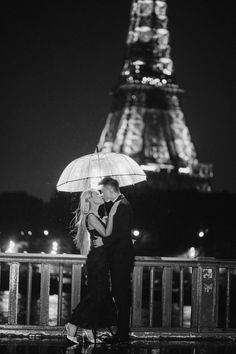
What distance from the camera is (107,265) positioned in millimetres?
12039

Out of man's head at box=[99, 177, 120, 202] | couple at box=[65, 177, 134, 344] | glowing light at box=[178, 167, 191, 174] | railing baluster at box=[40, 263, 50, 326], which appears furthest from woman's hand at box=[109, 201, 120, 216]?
glowing light at box=[178, 167, 191, 174]

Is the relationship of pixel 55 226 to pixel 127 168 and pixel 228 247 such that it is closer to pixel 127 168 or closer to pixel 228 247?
pixel 228 247

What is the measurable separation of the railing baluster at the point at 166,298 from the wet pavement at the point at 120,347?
376mm

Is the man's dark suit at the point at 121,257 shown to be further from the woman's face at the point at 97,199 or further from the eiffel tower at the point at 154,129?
the eiffel tower at the point at 154,129

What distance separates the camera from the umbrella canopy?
43.1ft

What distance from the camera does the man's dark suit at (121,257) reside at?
11.9m

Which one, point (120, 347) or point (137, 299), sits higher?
point (137, 299)

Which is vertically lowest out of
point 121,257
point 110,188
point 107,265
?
point 107,265

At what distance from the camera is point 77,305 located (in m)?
12.2

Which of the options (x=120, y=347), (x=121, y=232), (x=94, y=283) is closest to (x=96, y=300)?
(x=94, y=283)

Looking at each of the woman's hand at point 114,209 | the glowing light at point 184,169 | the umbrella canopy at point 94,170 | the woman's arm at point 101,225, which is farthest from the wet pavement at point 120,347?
the glowing light at point 184,169

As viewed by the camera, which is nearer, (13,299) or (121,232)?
(121,232)

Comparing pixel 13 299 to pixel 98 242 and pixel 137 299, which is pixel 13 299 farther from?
pixel 137 299

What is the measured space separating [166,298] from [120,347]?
1301 mm
